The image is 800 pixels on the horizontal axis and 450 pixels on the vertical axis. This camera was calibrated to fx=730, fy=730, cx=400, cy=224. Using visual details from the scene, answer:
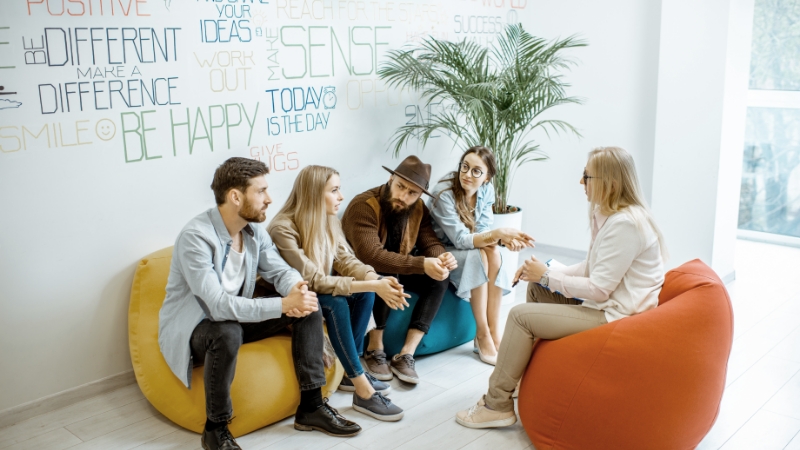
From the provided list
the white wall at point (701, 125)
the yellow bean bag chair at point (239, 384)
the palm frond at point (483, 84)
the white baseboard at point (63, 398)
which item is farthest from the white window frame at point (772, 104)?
the white baseboard at point (63, 398)

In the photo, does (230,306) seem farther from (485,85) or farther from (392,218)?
(485,85)

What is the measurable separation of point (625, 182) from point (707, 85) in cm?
204

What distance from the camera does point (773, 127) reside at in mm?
5688

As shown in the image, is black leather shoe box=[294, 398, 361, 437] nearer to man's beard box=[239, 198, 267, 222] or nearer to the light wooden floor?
the light wooden floor

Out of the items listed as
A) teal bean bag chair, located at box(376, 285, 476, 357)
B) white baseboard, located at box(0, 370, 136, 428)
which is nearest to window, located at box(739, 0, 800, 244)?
teal bean bag chair, located at box(376, 285, 476, 357)

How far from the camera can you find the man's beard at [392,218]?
11.6 feet

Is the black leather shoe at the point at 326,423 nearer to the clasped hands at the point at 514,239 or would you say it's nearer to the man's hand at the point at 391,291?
the man's hand at the point at 391,291

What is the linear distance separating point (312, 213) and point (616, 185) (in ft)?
4.12

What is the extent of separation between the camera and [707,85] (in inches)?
174

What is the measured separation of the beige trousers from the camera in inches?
109

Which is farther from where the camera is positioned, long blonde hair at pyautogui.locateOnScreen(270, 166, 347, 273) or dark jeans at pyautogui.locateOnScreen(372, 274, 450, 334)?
dark jeans at pyautogui.locateOnScreen(372, 274, 450, 334)

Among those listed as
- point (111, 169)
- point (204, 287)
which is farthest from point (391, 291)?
point (111, 169)

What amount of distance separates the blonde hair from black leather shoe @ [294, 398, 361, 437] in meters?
1.30

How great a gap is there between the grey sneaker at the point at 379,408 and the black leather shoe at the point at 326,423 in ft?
0.41
